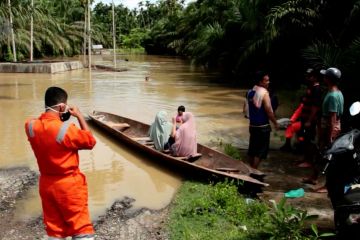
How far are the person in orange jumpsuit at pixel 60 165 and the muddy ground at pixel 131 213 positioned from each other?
1603 millimetres

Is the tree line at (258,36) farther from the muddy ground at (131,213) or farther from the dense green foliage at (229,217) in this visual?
the dense green foliage at (229,217)

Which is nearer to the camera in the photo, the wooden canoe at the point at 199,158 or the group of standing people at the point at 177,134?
the wooden canoe at the point at 199,158

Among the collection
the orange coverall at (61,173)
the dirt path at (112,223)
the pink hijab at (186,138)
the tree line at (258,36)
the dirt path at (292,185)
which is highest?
the tree line at (258,36)

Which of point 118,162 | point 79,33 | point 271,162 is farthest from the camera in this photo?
point 79,33

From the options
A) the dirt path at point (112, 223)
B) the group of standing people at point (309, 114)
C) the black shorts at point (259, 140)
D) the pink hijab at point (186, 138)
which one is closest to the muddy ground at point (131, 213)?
the dirt path at point (112, 223)

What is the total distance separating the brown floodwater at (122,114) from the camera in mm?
6852

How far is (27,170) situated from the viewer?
307 inches

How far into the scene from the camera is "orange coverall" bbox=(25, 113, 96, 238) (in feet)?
10.9

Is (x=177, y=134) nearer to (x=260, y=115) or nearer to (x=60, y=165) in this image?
(x=260, y=115)

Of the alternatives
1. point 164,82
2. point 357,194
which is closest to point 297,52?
point 164,82

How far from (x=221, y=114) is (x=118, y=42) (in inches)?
2520

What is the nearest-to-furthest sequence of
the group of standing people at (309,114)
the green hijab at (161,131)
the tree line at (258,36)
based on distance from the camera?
the group of standing people at (309,114)
the green hijab at (161,131)
the tree line at (258,36)

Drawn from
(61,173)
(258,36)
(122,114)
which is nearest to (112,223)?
(61,173)

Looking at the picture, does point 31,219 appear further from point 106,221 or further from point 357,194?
point 357,194
